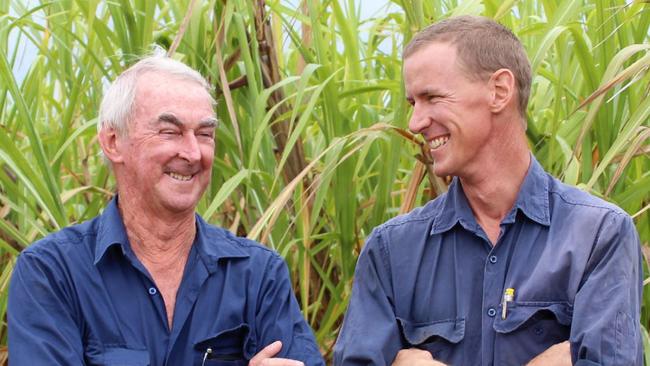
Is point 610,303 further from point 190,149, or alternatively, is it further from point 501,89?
point 190,149

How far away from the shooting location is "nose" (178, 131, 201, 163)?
291cm

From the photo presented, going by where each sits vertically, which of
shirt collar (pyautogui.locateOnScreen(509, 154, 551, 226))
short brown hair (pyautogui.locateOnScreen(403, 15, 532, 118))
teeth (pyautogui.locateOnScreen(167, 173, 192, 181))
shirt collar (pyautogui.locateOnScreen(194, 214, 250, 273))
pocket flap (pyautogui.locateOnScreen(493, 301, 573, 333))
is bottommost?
pocket flap (pyautogui.locateOnScreen(493, 301, 573, 333))

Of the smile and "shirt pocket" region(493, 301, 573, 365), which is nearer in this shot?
"shirt pocket" region(493, 301, 573, 365)

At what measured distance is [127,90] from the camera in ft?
9.84

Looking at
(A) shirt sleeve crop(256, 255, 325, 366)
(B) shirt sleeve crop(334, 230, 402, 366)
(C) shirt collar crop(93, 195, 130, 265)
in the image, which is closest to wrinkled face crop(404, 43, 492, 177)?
(B) shirt sleeve crop(334, 230, 402, 366)

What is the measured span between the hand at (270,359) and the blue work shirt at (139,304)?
A: 0.22ft

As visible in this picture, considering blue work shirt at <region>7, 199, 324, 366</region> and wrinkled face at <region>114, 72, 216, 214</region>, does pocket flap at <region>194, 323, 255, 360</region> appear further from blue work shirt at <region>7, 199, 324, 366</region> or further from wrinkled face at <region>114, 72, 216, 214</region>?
wrinkled face at <region>114, 72, 216, 214</region>

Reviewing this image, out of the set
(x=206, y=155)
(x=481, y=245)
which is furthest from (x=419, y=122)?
(x=206, y=155)

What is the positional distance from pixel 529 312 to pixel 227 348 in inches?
28.1

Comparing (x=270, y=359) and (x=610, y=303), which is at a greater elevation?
(x=610, y=303)

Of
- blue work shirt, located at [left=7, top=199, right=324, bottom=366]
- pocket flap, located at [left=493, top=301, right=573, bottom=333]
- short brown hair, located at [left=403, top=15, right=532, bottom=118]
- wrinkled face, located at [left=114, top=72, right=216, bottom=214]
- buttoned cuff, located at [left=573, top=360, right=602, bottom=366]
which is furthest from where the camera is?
wrinkled face, located at [left=114, top=72, right=216, bottom=214]

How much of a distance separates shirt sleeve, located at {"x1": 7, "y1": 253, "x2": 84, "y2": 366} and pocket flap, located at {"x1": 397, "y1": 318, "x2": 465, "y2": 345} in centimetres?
68

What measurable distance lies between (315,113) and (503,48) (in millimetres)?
870

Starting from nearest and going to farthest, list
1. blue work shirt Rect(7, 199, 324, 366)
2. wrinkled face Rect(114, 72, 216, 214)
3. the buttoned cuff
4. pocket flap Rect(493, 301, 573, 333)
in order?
the buttoned cuff, pocket flap Rect(493, 301, 573, 333), blue work shirt Rect(7, 199, 324, 366), wrinkled face Rect(114, 72, 216, 214)
